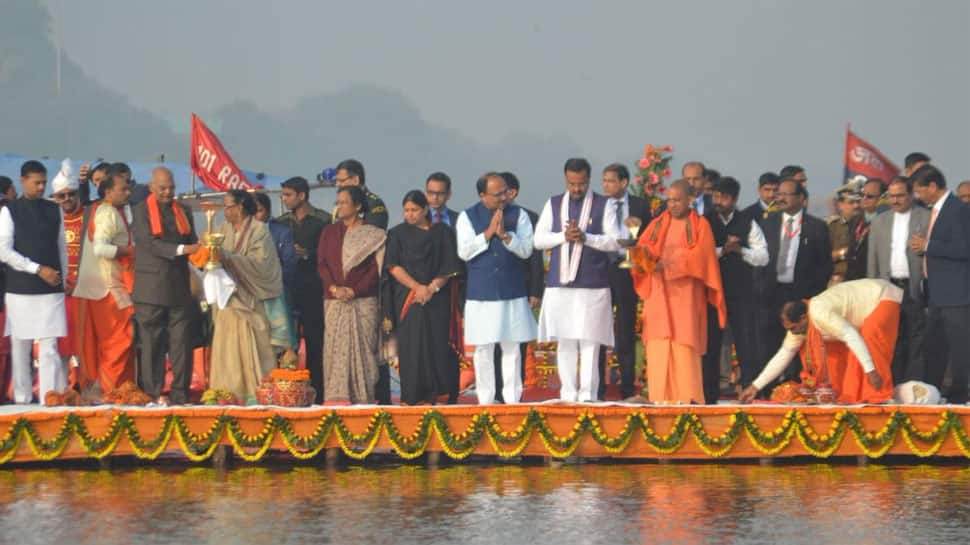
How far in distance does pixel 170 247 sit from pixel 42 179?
36.4 inches

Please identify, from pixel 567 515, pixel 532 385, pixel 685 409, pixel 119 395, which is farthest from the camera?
pixel 532 385

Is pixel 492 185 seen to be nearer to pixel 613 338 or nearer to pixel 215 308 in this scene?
pixel 613 338

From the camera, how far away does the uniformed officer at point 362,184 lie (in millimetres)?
10375

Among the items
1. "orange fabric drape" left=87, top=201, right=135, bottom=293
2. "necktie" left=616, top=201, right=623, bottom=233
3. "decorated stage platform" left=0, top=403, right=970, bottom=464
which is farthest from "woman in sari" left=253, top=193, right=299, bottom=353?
"necktie" left=616, top=201, right=623, bottom=233

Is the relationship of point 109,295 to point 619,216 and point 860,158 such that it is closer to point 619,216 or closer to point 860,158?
point 619,216

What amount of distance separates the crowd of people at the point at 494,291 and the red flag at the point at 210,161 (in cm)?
516

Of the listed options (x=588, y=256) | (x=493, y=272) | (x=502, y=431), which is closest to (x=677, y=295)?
(x=588, y=256)

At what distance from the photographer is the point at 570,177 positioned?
9.83 m

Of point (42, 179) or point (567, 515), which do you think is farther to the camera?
point (42, 179)

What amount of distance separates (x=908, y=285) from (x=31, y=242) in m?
5.36

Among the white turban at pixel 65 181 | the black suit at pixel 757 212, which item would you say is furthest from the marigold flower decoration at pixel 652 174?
the white turban at pixel 65 181

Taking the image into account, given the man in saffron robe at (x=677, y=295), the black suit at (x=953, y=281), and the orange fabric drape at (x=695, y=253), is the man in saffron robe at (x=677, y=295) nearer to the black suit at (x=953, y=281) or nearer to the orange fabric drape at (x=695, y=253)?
the orange fabric drape at (x=695, y=253)

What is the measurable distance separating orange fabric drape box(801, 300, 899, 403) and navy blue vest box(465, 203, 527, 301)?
5.79 ft

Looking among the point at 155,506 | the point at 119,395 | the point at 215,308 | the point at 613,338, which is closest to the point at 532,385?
the point at 613,338
